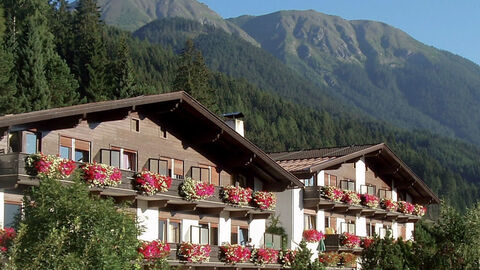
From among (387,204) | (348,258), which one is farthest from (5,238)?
(387,204)

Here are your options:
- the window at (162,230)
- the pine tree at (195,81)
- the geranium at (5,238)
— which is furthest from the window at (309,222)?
the pine tree at (195,81)

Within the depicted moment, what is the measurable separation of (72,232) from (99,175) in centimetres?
1050

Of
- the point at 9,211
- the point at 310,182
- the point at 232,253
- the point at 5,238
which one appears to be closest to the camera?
the point at 5,238

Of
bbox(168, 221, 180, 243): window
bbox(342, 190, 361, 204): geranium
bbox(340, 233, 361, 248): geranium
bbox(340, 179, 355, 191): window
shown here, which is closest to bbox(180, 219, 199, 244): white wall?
bbox(168, 221, 180, 243): window

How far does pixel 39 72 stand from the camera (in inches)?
3711

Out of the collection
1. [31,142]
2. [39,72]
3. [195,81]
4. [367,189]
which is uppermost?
[195,81]

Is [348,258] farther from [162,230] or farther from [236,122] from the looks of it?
[162,230]

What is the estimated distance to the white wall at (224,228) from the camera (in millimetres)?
39031

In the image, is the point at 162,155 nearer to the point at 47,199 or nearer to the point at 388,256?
the point at 388,256

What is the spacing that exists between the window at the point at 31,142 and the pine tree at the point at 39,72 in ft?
182

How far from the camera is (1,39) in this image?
334 ft

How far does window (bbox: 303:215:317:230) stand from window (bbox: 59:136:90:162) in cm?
1692

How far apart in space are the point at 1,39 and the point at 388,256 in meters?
75.9

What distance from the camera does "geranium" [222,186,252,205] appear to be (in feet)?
123
